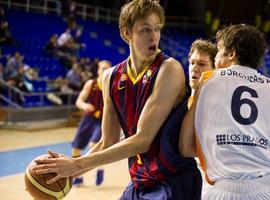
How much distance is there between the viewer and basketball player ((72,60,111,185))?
616 centimetres

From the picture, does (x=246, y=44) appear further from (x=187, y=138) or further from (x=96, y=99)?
(x=96, y=99)

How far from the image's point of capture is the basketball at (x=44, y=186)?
2219mm

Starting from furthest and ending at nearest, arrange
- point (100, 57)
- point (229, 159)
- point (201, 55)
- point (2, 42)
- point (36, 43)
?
point (100, 57) < point (36, 43) < point (2, 42) < point (201, 55) < point (229, 159)

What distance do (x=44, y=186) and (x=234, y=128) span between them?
0.98 metres

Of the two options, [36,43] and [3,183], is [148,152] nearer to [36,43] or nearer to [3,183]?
[3,183]

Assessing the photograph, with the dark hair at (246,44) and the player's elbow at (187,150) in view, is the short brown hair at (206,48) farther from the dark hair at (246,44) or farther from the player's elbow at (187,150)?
the player's elbow at (187,150)

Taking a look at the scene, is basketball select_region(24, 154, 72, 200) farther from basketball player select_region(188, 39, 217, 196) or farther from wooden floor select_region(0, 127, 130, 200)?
wooden floor select_region(0, 127, 130, 200)

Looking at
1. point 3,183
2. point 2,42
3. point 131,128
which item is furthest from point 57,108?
point 131,128

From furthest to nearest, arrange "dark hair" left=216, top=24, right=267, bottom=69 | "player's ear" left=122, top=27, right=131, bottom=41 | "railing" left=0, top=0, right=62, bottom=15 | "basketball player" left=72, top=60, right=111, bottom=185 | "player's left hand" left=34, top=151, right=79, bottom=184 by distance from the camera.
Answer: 1. "railing" left=0, top=0, right=62, bottom=15
2. "basketball player" left=72, top=60, right=111, bottom=185
3. "player's ear" left=122, top=27, right=131, bottom=41
4. "dark hair" left=216, top=24, right=267, bottom=69
5. "player's left hand" left=34, top=151, right=79, bottom=184

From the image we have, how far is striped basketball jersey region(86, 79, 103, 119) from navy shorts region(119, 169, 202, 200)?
3.87 meters

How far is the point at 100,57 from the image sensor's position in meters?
16.2

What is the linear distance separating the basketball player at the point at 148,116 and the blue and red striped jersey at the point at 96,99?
12.4 ft

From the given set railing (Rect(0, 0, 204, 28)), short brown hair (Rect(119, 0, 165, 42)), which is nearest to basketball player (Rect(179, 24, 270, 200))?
short brown hair (Rect(119, 0, 165, 42))

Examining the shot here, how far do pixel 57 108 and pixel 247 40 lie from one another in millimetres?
10171
